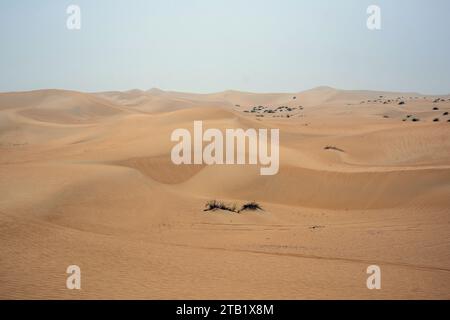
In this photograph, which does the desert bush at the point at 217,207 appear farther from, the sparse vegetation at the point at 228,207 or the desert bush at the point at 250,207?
the desert bush at the point at 250,207

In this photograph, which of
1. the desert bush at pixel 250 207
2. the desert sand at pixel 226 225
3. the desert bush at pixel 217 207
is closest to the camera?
the desert sand at pixel 226 225

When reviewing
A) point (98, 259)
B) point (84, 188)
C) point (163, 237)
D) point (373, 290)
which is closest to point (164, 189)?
point (84, 188)

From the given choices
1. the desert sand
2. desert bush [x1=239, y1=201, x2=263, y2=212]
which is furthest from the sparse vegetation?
the desert sand

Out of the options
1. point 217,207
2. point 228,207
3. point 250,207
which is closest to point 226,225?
point 217,207

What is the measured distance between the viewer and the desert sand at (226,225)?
6914mm

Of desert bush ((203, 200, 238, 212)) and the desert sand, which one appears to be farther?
desert bush ((203, 200, 238, 212))

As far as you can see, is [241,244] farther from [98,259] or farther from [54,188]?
[54,188]

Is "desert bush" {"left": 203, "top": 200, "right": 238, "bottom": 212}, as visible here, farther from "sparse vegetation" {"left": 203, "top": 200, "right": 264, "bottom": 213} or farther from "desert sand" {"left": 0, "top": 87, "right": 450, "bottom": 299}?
"desert sand" {"left": 0, "top": 87, "right": 450, "bottom": 299}

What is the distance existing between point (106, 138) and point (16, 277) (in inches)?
771

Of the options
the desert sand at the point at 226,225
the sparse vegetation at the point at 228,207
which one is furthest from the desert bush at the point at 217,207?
the desert sand at the point at 226,225

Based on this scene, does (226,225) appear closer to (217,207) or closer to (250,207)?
Answer: (217,207)

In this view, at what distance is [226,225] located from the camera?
439 inches

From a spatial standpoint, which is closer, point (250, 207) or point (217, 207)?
point (217, 207)

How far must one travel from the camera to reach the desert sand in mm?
6914
